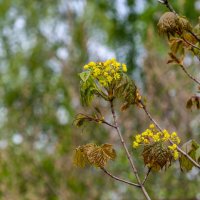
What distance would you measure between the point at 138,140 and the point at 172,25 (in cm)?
60

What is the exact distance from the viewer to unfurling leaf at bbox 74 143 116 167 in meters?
2.73

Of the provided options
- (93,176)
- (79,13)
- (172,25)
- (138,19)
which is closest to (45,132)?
(93,176)

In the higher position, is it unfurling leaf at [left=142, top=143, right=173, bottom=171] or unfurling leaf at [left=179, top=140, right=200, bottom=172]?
unfurling leaf at [left=179, top=140, right=200, bottom=172]

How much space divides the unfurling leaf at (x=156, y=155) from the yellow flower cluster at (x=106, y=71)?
1.21 feet

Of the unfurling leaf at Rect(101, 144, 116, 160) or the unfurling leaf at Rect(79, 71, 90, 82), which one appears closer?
the unfurling leaf at Rect(79, 71, 90, 82)

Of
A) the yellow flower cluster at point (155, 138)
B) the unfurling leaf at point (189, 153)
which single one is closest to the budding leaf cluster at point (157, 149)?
the yellow flower cluster at point (155, 138)

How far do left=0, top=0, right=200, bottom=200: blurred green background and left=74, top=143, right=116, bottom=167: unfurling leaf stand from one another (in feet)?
1.04

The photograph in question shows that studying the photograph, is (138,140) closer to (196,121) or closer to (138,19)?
(196,121)

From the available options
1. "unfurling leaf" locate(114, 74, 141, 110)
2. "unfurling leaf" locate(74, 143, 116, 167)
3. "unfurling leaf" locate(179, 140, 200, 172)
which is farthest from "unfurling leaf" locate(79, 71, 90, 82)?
"unfurling leaf" locate(179, 140, 200, 172)

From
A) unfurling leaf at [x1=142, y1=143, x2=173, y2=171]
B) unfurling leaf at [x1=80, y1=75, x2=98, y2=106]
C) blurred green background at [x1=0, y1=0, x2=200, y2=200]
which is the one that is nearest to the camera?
unfurling leaf at [x1=142, y1=143, x2=173, y2=171]

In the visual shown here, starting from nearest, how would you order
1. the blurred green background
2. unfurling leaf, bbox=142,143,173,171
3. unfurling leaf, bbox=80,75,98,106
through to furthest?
unfurling leaf, bbox=142,143,173,171 → unfurling leaf, bbox=80,75,98,106 → the blurred green background

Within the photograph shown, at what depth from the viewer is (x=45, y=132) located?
543 inches

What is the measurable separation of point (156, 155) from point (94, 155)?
1.05ft

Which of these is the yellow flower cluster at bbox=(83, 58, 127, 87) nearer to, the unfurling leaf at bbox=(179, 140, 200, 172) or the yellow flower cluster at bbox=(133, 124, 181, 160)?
the yellow flower cluster at bbox=(133, 124, 181, 160)
